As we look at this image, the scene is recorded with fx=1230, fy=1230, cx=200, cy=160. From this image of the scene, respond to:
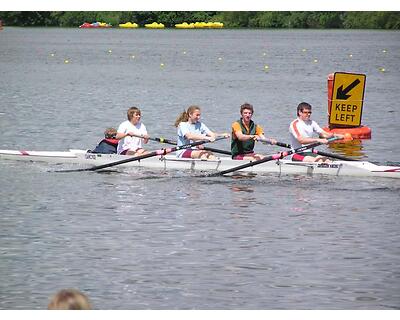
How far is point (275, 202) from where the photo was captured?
1969 cm

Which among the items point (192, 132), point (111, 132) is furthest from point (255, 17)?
point (192, 132)

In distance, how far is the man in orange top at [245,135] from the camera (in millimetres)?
20953

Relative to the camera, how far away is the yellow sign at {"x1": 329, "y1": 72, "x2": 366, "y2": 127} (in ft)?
90.1

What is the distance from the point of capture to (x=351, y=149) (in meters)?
27.1

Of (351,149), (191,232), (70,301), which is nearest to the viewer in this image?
(70,301)

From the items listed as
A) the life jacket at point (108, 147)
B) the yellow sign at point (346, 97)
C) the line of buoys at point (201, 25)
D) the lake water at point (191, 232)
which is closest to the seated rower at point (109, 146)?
the life jacket at point (108, 147)

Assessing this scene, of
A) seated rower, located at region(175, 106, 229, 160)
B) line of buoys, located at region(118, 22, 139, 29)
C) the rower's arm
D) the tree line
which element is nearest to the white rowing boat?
seated rower, located at region(175, 106, 229, 160)

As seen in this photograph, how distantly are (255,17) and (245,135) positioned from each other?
8507cm

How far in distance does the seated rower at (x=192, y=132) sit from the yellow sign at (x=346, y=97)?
6299 mm

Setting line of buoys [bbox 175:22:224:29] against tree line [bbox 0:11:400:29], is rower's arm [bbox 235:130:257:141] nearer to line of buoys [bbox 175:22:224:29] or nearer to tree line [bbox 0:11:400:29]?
tree line [bbox 0:11:400:29]

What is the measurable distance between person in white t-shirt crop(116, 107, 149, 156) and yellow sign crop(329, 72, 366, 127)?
262 inches

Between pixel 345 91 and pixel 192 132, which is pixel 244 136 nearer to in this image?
pixel 192 132
